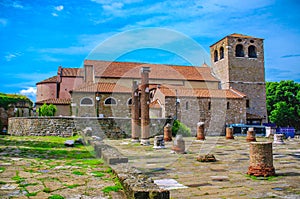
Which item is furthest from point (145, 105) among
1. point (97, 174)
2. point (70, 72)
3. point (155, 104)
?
point (70, 72)

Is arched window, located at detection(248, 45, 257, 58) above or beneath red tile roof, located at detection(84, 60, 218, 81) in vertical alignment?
above

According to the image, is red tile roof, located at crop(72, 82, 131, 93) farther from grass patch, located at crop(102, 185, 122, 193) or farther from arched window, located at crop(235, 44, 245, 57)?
grass patch, located at crop(102, 185, 122, 193)

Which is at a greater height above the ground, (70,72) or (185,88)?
(70,72)

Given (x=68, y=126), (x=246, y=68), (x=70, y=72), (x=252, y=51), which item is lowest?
(x=68, y=126)

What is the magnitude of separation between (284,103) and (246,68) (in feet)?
29.8

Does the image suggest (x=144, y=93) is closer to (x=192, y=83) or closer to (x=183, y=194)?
(x=183, y=194)

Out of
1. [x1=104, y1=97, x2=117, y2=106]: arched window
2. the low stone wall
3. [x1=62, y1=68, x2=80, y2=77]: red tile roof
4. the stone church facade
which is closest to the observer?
the low stone wall

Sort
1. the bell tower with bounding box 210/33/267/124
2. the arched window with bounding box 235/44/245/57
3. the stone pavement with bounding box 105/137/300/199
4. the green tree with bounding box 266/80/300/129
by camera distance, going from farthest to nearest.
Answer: the green tree with bounding box 266/80/300/129 → the arched window with bounding box 235/44/245/57 → the bell tower with bounding box 210/33/267/124 → the stone pavement with bounding box 105/137/300/199

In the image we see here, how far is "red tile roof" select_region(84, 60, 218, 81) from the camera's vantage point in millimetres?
32375

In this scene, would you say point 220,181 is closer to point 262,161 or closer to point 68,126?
point 262,161

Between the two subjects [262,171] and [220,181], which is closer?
[220,181]

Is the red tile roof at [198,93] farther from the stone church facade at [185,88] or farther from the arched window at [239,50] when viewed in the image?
the arched window at [239,50]

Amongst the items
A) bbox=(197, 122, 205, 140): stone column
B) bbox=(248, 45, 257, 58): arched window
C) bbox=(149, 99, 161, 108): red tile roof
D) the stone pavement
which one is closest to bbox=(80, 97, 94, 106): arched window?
bbox=(149, 99, 161, 108): red tile roof

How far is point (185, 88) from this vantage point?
28703 mm
